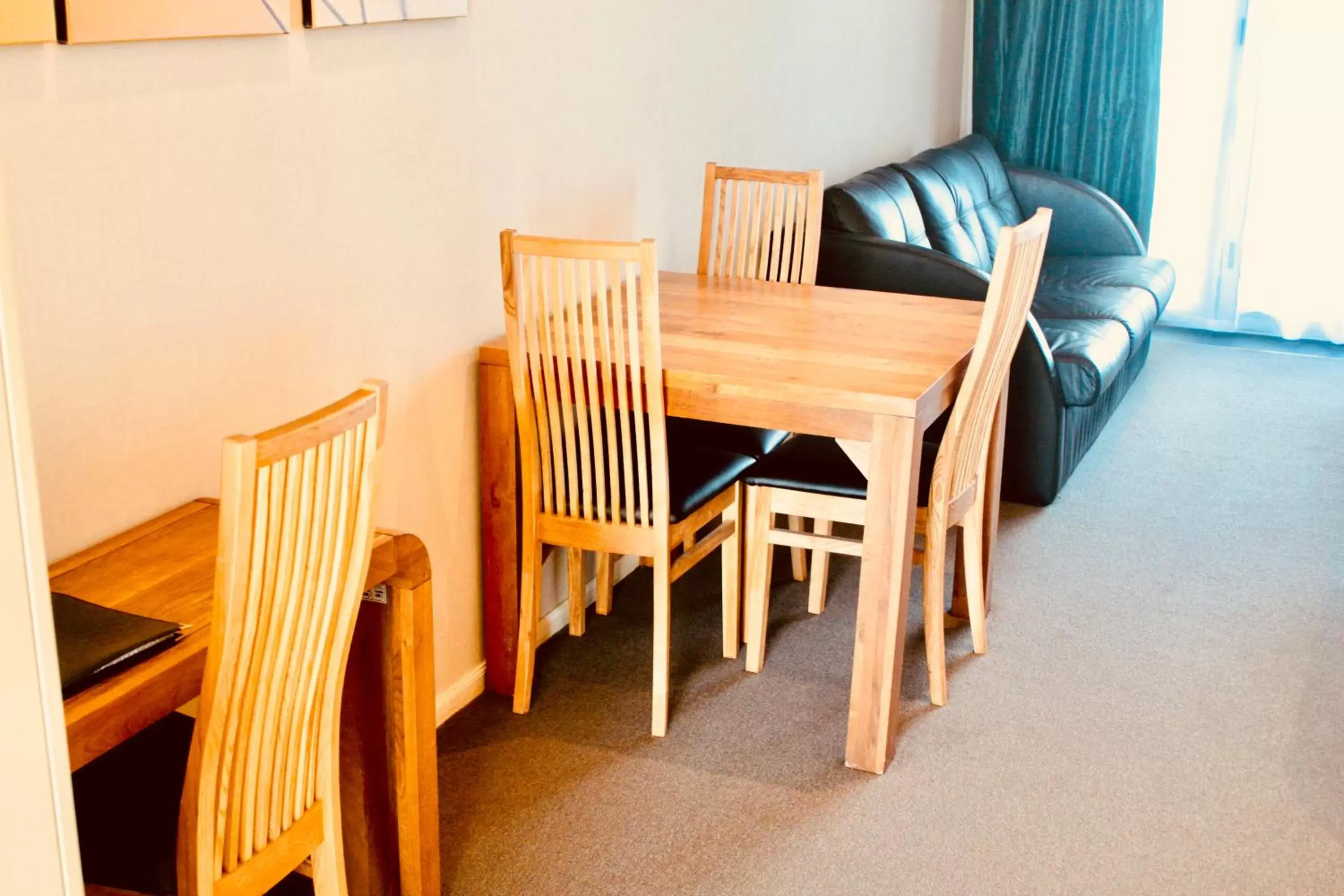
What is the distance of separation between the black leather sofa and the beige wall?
646 mm

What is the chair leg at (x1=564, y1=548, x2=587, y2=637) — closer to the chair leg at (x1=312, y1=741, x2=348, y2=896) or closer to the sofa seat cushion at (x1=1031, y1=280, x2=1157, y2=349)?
the chair leg at (x1=312, y1=741, x2=348, y2=896)

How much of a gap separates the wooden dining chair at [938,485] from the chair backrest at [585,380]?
337 mm

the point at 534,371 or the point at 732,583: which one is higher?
the point at 534,371

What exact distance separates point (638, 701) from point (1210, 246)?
4255 mm

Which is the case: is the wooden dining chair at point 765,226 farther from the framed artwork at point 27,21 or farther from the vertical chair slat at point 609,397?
the framed artwork at point 27,21

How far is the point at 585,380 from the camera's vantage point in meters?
2.86

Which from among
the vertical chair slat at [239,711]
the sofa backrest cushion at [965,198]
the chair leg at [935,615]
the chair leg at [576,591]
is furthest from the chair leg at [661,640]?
the sofa backrest cushion at [965,198]

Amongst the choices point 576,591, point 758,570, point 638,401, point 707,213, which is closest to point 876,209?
point 707,213

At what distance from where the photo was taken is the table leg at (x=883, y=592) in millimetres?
2617

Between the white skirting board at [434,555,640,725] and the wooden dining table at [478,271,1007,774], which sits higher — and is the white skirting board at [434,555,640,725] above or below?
below

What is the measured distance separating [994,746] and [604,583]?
979 millimetres

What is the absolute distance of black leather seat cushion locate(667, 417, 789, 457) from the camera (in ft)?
10.3

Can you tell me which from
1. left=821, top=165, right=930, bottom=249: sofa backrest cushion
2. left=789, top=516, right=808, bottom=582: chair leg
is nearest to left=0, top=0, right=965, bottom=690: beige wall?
left=821, top=165, right=930, bottom=249: sofa backrest cushion

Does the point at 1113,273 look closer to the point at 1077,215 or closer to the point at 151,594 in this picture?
the point at 1077,215
